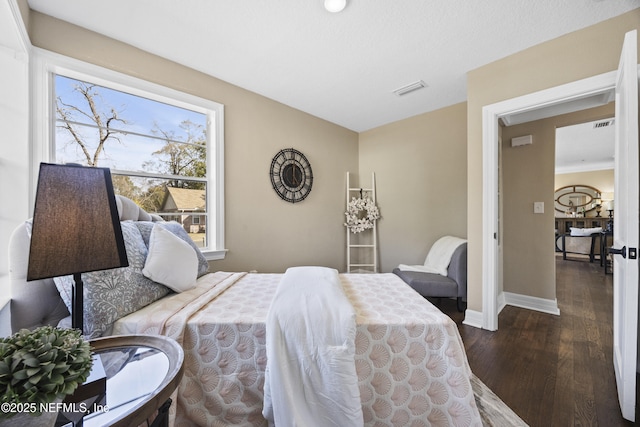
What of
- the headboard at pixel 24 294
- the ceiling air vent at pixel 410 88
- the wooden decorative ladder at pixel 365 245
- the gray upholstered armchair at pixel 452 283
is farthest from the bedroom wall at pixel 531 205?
the headboard at pixel 24 294

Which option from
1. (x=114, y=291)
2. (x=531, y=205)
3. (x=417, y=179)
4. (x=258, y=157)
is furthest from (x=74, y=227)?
(x=531, y=205)

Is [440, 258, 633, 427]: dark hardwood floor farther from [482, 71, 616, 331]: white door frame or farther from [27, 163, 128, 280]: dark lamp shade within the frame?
[27, 163, 128, 280]: dark lamp shade

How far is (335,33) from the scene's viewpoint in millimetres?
1921

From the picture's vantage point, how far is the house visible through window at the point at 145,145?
189cm

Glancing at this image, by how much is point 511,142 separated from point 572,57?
4.12 feet

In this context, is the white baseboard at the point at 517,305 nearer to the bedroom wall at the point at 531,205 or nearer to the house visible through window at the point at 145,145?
the bedroom wall at the point at 531,205

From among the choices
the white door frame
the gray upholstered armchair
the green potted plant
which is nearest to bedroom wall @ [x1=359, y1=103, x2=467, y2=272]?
the gray upholstered armchair

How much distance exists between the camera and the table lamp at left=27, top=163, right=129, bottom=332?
833mm

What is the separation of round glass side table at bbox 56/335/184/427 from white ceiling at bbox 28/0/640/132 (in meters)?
2.02

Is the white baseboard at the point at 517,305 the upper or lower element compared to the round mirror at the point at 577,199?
lower

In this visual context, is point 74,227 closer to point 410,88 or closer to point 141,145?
point 141,145

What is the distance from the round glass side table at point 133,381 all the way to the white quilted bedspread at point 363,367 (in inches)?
8.9

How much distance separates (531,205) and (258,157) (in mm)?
3302

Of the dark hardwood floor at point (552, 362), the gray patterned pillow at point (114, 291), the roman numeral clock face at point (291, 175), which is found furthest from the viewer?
the roman numeral clock face at point (291, 175)
